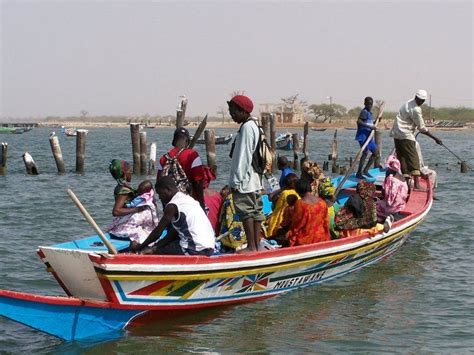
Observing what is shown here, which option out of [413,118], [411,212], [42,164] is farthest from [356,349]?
[42,164]

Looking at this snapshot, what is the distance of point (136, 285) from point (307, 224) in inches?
100

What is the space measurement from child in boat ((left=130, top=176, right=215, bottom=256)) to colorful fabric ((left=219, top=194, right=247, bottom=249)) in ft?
3.00

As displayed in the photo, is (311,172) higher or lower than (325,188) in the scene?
higher

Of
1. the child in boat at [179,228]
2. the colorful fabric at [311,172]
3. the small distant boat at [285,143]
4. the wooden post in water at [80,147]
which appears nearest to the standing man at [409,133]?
the colorful fabric at [311,172]

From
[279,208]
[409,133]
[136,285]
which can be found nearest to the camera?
[136,285]

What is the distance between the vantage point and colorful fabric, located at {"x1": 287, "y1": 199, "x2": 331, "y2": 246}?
8.96 metres

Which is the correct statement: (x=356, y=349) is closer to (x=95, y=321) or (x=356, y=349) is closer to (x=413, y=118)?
(x=95, y=321)

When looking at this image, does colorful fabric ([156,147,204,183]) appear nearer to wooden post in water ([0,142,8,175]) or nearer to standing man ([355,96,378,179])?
standing man ([355,96,378,179])

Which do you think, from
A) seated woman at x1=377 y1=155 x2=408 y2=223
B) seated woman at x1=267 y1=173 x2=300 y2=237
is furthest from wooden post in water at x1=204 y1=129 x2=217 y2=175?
seated woman at x1=267 y1=173 x2=300 y2=237

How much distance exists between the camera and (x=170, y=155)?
29.6ft

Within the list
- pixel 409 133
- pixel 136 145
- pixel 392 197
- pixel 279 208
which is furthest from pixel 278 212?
pixel 136 145

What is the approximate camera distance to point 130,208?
28.8 feet

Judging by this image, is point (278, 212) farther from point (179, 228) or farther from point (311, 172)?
point (179, 228)

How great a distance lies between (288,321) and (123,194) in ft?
7.43
